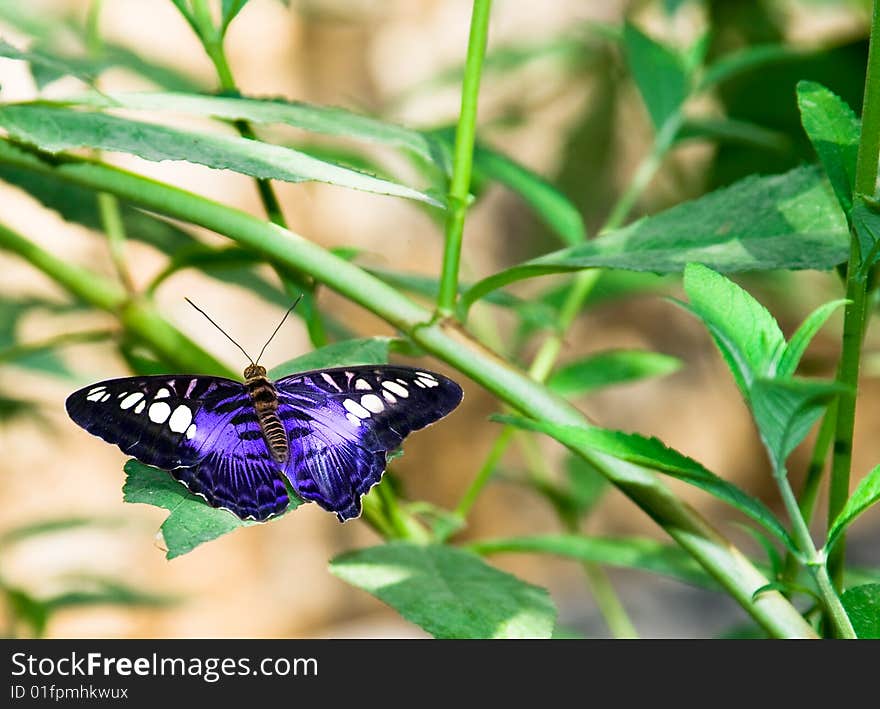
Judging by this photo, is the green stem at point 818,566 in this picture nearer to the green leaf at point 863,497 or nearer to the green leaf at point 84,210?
the green leaf at point 863,497

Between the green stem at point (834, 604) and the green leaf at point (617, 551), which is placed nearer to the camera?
the green stem at point (834, 604)

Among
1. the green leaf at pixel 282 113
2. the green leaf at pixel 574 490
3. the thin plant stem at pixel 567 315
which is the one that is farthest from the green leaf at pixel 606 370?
the green leaf at pixel 282 113

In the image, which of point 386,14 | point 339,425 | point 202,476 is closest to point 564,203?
point 339,425

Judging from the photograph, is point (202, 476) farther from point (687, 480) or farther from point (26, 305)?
point (26, 305)

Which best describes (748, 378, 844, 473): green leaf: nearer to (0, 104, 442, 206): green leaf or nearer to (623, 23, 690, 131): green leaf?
(0, 104, 442, 206): green leaf
